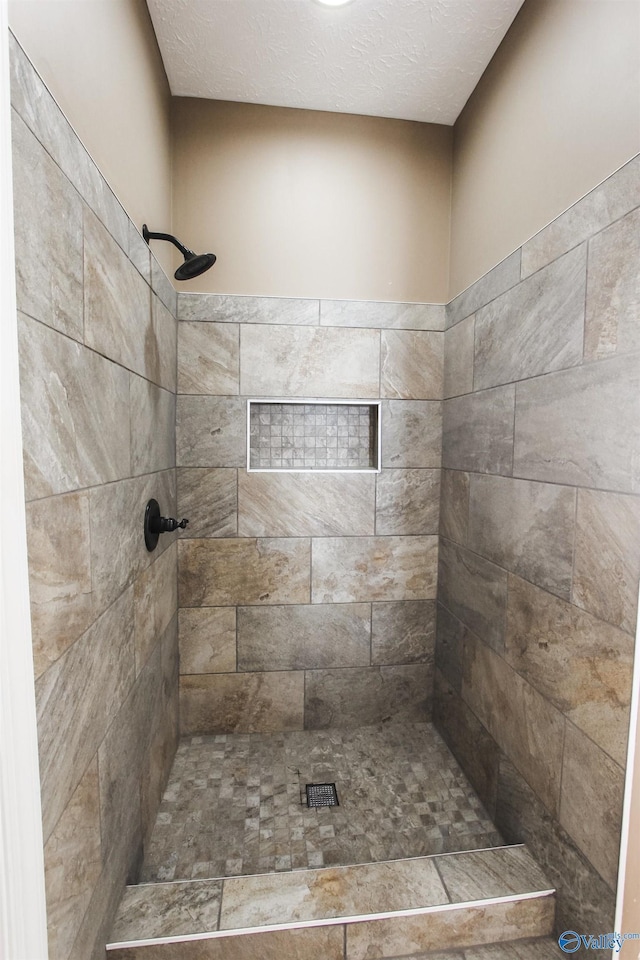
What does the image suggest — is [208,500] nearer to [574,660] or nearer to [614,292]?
[574,660]

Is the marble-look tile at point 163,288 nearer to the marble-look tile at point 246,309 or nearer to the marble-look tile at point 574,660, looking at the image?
the marble-look tile at point 246,309

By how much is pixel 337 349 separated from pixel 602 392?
1.06 m

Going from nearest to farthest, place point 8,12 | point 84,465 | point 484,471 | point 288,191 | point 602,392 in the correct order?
point 8,12 < point 84,465 < point 602,392 < point 484,471 < point 288,191

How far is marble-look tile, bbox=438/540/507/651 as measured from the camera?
141 centimetres

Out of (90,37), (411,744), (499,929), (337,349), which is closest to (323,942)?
(499,929)

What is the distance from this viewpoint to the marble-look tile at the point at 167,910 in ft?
3.33

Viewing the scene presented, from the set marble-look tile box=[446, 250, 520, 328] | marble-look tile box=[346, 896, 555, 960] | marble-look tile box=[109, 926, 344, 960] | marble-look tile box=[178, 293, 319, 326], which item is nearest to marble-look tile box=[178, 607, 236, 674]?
marble-look tile box=[109, 926, 344, 960]

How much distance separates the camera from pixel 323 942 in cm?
104

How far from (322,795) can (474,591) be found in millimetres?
924

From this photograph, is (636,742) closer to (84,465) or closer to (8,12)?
(84,465)

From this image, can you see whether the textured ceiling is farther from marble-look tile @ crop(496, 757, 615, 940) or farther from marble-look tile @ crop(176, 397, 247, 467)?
marble-look tile @ crop(496, 757, 615, 940)

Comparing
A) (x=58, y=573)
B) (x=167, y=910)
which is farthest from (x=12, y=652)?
(x=167, y=910)

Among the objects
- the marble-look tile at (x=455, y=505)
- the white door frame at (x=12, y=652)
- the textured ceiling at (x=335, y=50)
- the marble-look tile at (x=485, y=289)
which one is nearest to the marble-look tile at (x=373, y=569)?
the marble-look tile at (x=455, y=505)

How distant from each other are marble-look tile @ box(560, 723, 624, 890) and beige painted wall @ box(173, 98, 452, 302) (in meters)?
1.69
